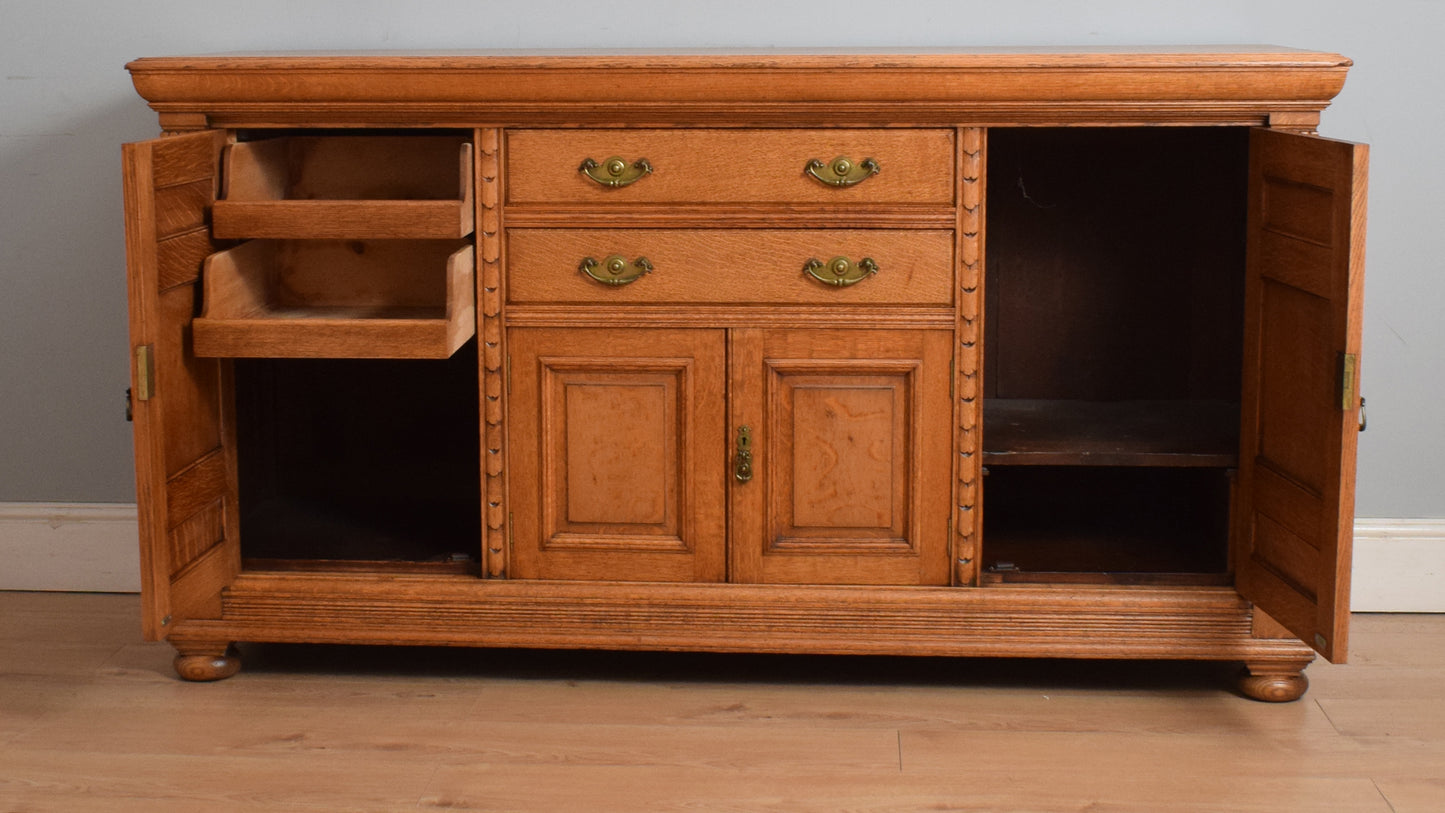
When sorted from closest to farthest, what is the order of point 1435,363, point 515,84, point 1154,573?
point 515,84 < point 1154,573 < point 1435,363

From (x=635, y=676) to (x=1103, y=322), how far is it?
1.14m

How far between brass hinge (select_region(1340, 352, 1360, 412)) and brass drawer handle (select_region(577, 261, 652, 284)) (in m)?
1.05

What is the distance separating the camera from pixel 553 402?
2.61m

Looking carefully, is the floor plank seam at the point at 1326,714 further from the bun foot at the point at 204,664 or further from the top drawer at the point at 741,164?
the bun foot at the point at 204,664

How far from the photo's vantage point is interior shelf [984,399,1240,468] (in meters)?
2.66

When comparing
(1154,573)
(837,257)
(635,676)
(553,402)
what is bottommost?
(635,676)

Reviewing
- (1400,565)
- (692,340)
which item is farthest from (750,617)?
(1400,565)

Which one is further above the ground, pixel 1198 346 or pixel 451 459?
pixel 1198 346

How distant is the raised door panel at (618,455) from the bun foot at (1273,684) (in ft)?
2.92

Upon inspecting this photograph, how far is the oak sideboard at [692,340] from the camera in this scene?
244 centimetres

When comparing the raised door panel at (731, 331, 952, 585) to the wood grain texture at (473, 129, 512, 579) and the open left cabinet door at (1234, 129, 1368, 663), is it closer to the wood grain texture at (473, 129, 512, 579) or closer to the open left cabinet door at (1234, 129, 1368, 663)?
the wood grain texture at (473, 129, 512, 579)

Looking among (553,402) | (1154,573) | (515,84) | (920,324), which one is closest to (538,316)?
(553,402)

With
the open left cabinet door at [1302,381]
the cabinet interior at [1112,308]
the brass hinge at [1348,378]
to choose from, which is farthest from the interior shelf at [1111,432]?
the brass hinge at [1348,378]

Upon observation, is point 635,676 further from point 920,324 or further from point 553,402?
point 920,324
